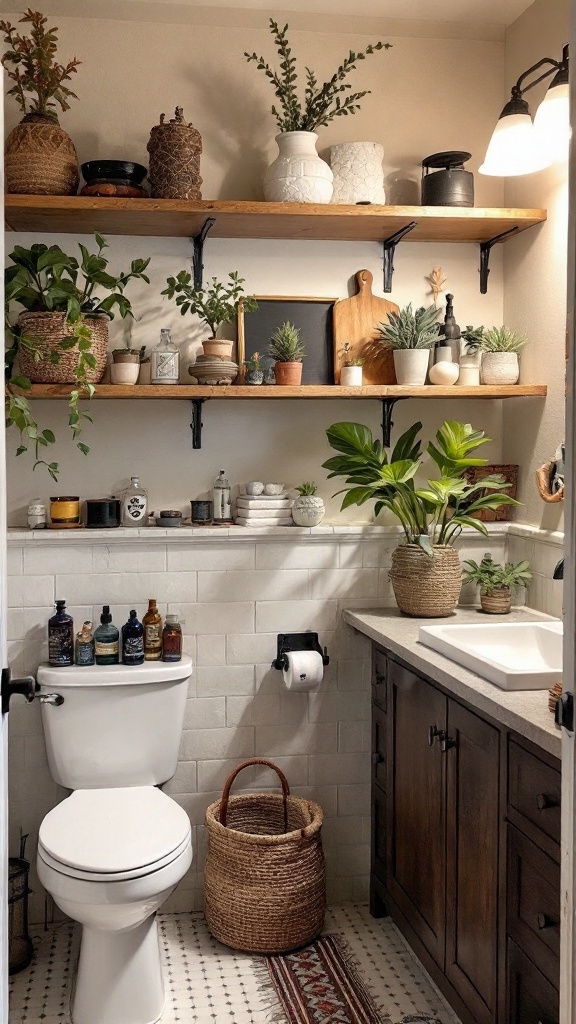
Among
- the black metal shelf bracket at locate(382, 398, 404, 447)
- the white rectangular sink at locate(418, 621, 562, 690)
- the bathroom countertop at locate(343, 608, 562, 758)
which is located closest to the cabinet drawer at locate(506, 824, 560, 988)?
the bathroom countertop at locate(343, 608, 562, 758)

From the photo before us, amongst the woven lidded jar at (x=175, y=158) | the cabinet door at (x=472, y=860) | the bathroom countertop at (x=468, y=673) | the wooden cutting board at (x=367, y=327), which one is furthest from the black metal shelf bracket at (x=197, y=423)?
the cabinet door at (x=472, y=860)

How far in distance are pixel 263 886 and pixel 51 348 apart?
64.7 inches

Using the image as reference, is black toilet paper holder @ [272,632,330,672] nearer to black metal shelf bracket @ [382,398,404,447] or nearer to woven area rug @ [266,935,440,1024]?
black metal shelf bracket @ [382,398,404,447]

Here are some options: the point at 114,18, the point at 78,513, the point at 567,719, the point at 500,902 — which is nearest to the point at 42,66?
the point at 114,18

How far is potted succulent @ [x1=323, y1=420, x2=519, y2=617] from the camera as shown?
274 cm

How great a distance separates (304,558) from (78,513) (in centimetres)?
72

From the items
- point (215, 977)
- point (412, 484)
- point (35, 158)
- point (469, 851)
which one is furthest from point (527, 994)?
point (35, 158)

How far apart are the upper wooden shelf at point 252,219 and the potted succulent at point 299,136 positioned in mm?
74

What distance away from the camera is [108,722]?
266 centimetres

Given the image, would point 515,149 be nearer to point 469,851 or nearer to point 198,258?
point 198,258

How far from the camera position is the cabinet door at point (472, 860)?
6.38ft

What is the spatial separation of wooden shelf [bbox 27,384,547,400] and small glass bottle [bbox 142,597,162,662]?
0.62 metres

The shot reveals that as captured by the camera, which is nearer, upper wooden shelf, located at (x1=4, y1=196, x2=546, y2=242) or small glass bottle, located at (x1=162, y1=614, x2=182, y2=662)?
upper wooden shelf, located at (x1=4, y1=196, x2=546, y2=242)

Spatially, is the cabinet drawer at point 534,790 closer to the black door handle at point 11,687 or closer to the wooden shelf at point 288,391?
the black door handle at point 11,687
